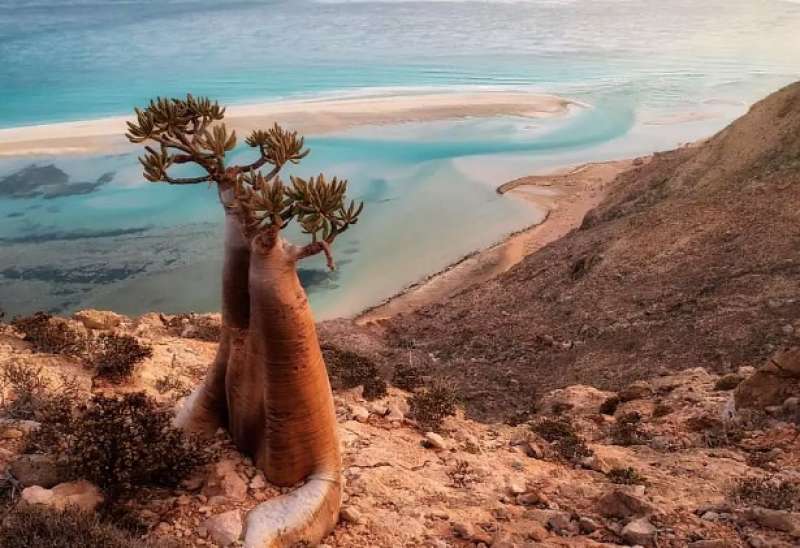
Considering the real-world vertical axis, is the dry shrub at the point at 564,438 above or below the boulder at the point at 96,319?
below

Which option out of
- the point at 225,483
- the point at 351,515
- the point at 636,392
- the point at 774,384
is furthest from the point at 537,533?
the point at 636,392

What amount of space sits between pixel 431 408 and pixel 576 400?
2.57 meters

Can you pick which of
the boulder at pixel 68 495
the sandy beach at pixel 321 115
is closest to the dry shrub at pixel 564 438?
the boulder at pixel 68 495

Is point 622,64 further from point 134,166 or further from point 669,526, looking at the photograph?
point 669,526

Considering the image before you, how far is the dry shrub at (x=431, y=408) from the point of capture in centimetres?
938

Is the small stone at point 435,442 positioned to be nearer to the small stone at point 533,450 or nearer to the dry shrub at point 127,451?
the small stone at point 533,450

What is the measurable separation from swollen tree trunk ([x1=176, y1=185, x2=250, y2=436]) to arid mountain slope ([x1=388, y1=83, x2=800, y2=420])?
6.03 m

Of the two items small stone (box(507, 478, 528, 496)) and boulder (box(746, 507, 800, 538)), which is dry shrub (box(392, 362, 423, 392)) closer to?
small stone (box(507, 478, 528, 496))

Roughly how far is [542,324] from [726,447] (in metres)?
7.85

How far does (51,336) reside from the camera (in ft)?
32.6

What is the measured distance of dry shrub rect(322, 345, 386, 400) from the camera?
33.5 feet

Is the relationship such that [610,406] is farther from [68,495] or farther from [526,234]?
[526,234]

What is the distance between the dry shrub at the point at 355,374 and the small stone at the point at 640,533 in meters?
4.83

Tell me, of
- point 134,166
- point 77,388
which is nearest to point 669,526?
point 77,388
